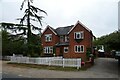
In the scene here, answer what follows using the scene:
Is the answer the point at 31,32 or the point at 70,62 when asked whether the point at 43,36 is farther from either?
the point at 70,62

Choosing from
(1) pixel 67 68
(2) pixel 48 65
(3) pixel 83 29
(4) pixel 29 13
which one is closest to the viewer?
(1) pixel 67 68

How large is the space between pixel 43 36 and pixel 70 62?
78.9 ft

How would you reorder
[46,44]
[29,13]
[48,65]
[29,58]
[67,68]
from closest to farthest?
[67,68] < [48,65] < [29,58] < [29,13] < [46,44]

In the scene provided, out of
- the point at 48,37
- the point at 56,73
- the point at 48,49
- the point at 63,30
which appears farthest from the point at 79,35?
the point at 56,73

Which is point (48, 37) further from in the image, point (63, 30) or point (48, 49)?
point (63, 30)

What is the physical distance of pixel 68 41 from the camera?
158 ft

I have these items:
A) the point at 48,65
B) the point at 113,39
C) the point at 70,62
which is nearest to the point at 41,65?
the point at 48,65

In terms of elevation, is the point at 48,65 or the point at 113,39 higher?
the point at 113,39

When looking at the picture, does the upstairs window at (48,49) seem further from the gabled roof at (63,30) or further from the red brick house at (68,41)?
the gabled roof at (63,30)

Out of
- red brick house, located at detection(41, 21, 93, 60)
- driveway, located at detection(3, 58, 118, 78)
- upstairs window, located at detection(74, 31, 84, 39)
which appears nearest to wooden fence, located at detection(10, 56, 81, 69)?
driveway, located at detection(3, 58, 118, 78)

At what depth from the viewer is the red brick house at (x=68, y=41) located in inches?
1767

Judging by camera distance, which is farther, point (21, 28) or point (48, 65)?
point (21, 28)

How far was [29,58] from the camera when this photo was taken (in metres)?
33.9

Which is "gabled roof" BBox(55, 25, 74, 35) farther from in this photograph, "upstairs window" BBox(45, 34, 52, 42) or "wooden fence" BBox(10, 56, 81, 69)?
"wooden fence" BBox(10, 56, 81, 69)
